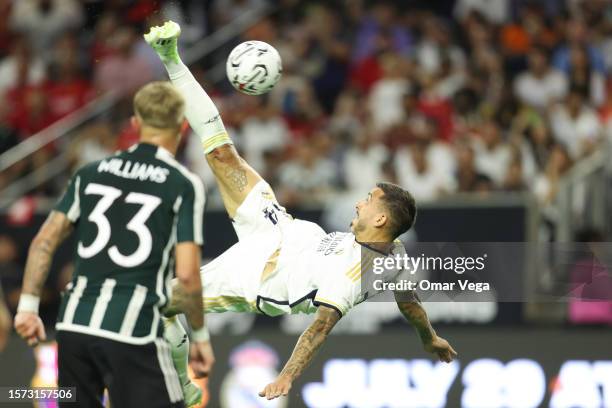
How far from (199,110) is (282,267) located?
1185 millimetres

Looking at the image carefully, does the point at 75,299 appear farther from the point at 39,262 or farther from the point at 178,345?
the point at 178,345

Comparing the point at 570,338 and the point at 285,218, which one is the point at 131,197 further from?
the point at 570,338

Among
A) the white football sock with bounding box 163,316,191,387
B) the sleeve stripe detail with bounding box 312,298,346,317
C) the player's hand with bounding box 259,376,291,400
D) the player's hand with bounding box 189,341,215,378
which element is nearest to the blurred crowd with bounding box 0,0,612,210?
the white football sock with bounding box 163,316,191,387

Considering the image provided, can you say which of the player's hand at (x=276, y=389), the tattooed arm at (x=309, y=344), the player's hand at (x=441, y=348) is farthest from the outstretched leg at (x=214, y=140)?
the player's hand at (x=276, y=389)

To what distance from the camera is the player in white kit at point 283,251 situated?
815cm

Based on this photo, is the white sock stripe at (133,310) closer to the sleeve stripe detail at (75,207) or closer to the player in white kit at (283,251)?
the sleeve stripe detail at (75,207)

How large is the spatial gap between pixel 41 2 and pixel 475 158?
6.19 metres

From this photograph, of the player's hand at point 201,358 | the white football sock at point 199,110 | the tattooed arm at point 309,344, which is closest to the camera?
the player's hand at point 201,358

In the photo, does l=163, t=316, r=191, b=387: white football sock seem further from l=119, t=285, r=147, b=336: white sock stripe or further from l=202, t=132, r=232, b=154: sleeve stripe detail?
l=119, t=285, r=147, b=336: white sock stripe

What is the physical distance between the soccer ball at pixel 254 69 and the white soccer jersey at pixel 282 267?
669 millimetres

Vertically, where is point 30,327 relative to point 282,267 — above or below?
below

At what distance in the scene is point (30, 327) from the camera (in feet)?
21.2

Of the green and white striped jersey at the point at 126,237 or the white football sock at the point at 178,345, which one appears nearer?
the green and white striped jersey at the point at 126,237

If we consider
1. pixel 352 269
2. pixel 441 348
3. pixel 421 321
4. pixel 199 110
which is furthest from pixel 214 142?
pixel 441 348
